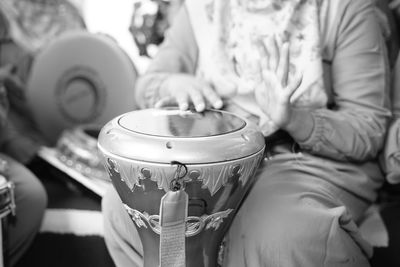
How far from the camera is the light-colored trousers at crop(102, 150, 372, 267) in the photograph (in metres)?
0.74

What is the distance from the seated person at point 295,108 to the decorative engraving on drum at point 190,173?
124 mm

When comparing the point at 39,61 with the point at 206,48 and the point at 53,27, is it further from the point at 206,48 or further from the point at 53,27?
the point at 206,48

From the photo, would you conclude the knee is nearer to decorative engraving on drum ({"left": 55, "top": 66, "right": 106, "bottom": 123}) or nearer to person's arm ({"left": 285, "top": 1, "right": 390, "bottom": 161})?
person's arm ({"left": 285, "top": 1, "right": 390, "bottom": 161})

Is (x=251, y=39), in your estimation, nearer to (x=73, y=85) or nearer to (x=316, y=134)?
(x=316, y=134)

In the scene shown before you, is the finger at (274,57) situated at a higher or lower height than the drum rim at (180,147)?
higher

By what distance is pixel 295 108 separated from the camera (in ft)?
2.67

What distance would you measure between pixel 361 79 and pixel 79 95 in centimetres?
96

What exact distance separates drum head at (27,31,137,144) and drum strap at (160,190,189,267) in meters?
0.84

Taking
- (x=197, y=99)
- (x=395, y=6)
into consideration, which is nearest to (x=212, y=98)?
(x=197, y=99)

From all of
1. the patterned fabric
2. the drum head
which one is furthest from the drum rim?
the drum head

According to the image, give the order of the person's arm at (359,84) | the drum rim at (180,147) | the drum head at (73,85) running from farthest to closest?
the drum head at (73,85), the person's arm at (359,84), the drum rim at (180,147)

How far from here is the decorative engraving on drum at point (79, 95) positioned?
59.7 inches

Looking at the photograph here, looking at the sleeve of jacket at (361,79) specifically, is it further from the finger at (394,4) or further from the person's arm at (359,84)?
the finger at (394,4)

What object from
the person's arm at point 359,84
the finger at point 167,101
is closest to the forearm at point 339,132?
the person's arm at point 359,84
